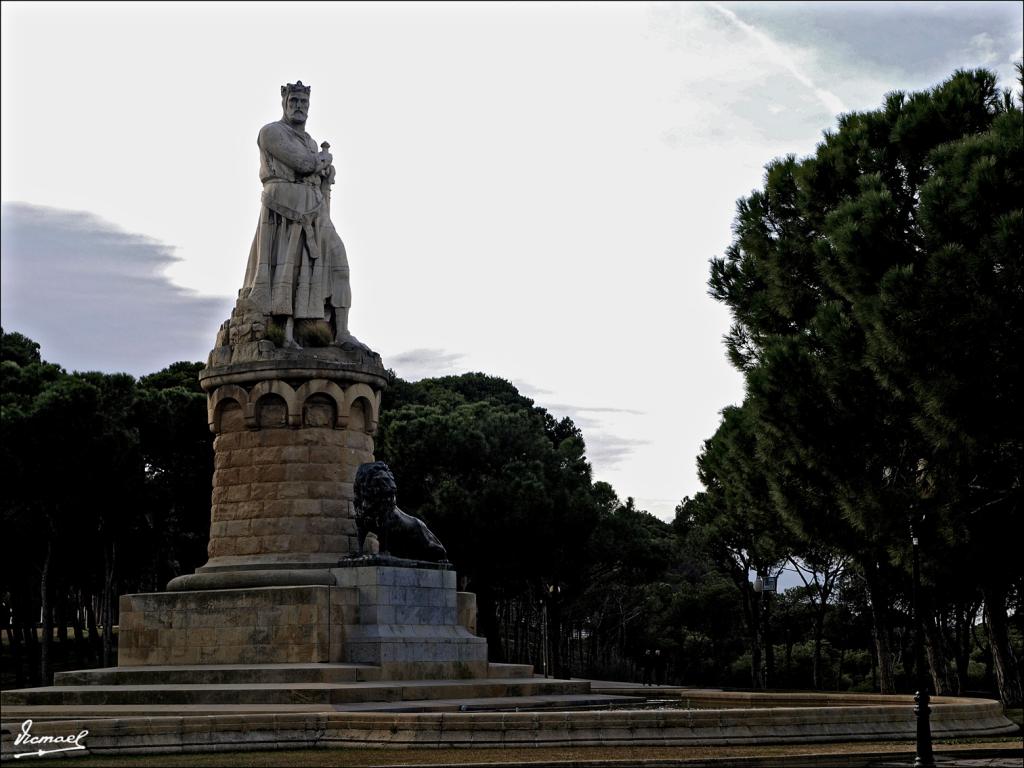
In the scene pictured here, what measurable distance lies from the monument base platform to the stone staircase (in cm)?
56

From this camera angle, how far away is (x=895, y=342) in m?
24.3

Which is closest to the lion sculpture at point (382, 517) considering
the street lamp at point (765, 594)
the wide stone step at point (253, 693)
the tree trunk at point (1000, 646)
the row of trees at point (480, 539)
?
the wide stone step at point (253, 693)

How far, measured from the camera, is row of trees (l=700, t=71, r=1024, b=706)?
23.7 m

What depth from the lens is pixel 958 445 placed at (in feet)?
80.1

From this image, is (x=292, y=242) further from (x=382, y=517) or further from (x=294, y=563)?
(x=294, y=563)

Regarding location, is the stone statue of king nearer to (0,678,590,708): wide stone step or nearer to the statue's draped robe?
the statue's draped robe

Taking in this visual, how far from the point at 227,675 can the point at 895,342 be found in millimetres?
13308

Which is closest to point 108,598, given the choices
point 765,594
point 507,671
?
point 507,671

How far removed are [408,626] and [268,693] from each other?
4.39 metres

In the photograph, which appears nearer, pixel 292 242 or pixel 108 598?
pixel 292 242

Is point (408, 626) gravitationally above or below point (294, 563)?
below

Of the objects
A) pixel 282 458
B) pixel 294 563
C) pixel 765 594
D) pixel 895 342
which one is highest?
pixel 895 342

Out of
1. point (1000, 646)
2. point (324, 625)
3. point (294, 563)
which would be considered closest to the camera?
point (324, 625)

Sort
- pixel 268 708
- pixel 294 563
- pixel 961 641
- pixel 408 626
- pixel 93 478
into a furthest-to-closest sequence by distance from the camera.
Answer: pixel 961 641
pixel 93 478
pixel 294 563
pixel 408 626
pixel 268 708
